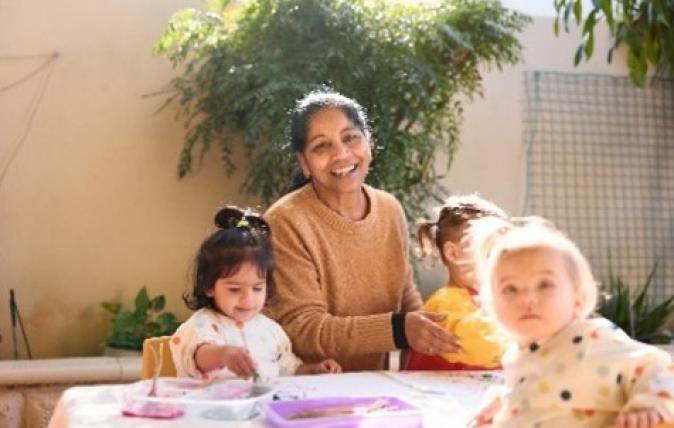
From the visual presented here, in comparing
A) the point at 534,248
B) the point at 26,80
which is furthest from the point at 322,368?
the point at 26,80

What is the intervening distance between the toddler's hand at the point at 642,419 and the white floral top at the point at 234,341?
2.38 ft

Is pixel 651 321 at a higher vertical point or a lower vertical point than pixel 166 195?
lower

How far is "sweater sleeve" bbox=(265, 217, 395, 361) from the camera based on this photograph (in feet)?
6.12

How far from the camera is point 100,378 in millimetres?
2910

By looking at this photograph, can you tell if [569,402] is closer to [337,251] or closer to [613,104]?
[337,251]

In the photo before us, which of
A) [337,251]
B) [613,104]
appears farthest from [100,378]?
[613,104]

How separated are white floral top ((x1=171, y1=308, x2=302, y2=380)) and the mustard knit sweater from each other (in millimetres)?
80

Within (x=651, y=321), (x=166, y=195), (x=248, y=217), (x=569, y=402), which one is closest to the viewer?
(x=569, y=402)

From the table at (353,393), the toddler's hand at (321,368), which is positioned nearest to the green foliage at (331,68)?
the toddler's hand at (321,368)

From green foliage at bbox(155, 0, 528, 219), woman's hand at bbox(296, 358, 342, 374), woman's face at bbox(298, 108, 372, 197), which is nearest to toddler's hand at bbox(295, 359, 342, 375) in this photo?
woman's hand at bbox(296, 358, 342, 374)

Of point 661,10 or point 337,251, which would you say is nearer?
point 337,251

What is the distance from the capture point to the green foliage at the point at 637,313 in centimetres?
380

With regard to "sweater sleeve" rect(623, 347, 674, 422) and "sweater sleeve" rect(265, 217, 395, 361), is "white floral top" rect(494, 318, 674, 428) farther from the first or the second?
"sweater sleeve" rect(265, 217, 395, 361)

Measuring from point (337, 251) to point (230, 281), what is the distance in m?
0.39
